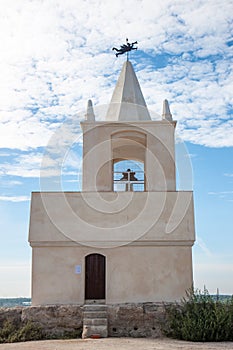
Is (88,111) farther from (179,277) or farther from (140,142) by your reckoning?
(179,277)

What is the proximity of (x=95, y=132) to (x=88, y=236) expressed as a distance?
423 cm

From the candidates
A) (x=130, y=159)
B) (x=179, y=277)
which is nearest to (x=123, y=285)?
(x=179, y=277)

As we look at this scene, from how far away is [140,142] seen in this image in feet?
73.4

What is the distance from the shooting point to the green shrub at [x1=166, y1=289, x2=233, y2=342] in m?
15.7

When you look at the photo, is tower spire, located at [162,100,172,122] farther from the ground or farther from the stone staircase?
the ground

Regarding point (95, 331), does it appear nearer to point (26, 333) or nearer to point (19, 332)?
point (26, 333)

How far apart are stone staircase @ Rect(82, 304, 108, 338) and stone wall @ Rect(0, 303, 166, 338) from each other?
24 centimetres

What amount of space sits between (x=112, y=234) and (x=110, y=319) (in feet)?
11.4

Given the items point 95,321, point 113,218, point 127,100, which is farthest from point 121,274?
point 127,100

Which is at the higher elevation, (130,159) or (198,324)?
(130,159)

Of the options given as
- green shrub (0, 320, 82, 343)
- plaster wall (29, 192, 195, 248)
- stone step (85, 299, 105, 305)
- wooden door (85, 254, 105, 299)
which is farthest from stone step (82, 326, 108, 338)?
plaster wall (29, 192, 195, 248)

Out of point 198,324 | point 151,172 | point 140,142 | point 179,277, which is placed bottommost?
point 198,324

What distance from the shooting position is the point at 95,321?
671 inches

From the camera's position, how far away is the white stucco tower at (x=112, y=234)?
19.5 m
